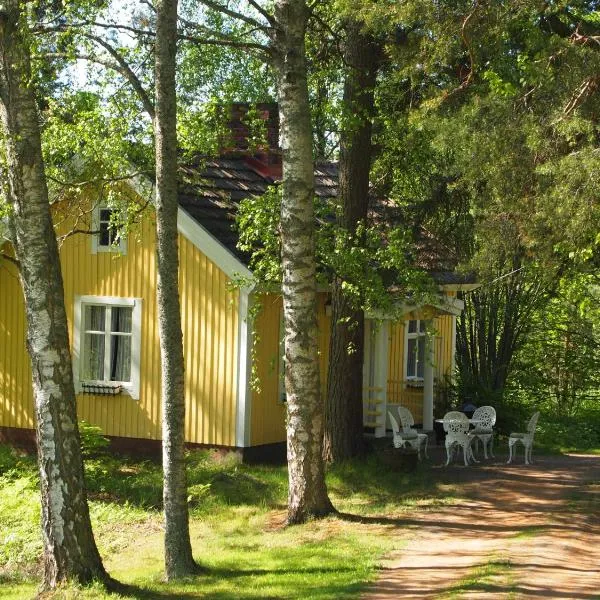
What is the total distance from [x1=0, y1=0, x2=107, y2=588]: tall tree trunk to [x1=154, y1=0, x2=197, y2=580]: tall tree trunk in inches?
42.5

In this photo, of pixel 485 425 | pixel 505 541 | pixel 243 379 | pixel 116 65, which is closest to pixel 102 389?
pixel 243 379

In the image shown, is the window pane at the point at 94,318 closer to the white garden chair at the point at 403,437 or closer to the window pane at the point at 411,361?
the white garden chair at the point at 403,437

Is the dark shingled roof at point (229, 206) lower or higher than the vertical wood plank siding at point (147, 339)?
higher

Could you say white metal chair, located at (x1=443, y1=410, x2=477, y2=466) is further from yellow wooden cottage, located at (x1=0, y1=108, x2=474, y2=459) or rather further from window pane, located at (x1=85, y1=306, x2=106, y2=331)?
window pane, located at (x1=85, y1=306, x2=106, y2=331)

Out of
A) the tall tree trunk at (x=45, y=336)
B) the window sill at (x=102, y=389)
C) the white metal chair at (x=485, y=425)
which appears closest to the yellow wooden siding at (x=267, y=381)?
the window sill at (x=102, y=389)

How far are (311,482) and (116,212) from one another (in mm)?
6210

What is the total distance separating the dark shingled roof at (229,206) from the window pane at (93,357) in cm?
317

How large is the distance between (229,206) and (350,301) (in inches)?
141

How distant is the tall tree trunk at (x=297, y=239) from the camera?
13.3 metres

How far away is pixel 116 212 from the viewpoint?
17391 mm

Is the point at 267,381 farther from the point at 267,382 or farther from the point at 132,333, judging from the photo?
the point at 132,333

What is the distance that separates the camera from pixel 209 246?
1806cm

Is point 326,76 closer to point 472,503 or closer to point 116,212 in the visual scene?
point 116,212

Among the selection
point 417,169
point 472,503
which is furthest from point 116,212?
point 472,503
